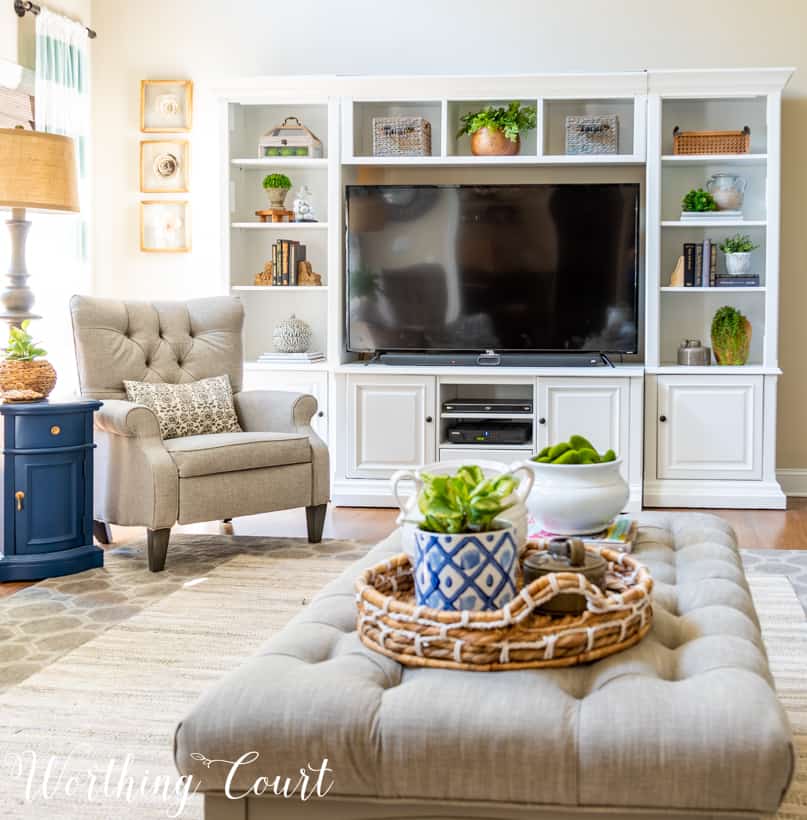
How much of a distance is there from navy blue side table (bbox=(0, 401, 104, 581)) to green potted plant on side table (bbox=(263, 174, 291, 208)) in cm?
201

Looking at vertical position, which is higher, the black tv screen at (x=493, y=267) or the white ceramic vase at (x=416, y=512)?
the black tv screen at (x=493, y=267)

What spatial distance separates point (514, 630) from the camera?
158 centimetres

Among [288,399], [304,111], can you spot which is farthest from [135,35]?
[288,399]

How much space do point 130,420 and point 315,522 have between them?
0.90 metres

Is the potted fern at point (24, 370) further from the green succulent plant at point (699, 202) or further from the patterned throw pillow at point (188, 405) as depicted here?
the green succulent plant at point (699, 202)

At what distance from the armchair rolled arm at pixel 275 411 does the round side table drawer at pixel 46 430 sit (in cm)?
80

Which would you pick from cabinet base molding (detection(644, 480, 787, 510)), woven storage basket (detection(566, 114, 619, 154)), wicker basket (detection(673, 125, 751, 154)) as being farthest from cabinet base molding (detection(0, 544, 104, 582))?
wicker basket (detection(673, 125, 751, 154))

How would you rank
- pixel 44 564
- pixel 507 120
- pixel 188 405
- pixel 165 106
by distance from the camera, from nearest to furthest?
pixel 44 564 < pixel 188 405 < pixel 507 120 < pixel 165 106

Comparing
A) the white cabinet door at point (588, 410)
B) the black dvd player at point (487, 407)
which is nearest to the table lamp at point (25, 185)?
the black dvd player at point (487, 407)

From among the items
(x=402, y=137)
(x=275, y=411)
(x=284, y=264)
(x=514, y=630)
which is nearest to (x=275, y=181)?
(x=284, y=264)

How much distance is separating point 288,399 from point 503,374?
1247 mm

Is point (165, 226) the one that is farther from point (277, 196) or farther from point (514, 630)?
point (514, 630)

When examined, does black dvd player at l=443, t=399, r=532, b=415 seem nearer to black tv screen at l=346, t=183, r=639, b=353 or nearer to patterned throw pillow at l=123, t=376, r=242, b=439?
black tv screen at l=346, t=183, r=639, b=353

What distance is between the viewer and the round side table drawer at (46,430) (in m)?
3.76
